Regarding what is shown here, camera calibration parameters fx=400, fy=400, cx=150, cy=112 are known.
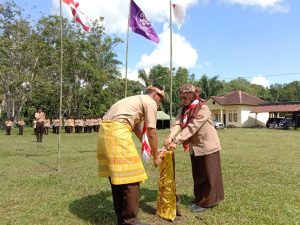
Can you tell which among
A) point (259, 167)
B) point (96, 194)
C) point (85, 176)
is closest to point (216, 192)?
point (96, 194)

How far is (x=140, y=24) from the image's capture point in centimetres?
1219

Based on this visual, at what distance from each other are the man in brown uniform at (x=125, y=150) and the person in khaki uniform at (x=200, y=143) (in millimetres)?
984

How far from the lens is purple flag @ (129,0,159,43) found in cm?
1195

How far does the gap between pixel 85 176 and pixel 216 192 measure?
4027 mm

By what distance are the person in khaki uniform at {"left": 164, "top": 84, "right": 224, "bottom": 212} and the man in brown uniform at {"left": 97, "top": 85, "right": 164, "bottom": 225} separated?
0.98 metres

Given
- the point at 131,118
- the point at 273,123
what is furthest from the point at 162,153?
the point at 273,123

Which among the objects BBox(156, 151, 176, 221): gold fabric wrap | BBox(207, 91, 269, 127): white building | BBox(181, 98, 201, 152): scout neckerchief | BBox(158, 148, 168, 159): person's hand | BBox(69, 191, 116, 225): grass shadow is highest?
BBox(207, 91, 269, 127): white building

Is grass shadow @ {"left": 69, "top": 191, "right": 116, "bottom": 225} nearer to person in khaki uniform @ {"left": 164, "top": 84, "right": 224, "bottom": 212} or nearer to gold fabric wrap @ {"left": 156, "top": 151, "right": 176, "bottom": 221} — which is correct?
gold fabric wrap @ {"left": 156, "top": 151, "right": 176, "bottom": 221}

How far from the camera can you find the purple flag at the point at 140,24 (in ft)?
39.2

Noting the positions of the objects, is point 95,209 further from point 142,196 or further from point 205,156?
point 205,156

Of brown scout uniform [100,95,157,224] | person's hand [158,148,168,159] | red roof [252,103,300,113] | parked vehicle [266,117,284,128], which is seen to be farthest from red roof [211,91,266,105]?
brown scout uniform [100,95,157,224]

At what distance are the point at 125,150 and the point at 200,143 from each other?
1674 mm

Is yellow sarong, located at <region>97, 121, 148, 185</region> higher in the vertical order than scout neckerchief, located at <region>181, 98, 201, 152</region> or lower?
lower

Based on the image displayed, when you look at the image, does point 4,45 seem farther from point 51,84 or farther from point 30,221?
point 30,221
